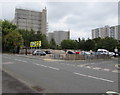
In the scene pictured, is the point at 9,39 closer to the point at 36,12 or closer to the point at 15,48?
the point at 15,48

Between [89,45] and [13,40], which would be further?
[89,45]

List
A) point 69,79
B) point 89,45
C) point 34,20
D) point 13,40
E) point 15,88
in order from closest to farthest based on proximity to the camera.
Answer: point 15,88
point 69,79
point 13,40
point 89,45
point 34,20

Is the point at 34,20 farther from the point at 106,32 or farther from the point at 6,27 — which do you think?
the point at 6,27

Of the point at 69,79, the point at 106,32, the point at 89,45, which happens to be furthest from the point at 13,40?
the point at 106,32

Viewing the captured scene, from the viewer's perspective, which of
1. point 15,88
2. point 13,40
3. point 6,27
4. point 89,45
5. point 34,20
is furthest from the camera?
point 34,20

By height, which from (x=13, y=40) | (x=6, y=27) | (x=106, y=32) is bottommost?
(x=13, y=40)

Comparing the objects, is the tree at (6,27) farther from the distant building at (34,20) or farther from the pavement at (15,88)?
the distant building at (34,20)

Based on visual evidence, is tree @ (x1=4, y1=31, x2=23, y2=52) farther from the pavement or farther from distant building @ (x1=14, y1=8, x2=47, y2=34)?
distant building @ (x1=14, y1=8, x2=47, y2=34)

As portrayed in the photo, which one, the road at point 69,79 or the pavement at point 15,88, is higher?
the pavement at point 15,88

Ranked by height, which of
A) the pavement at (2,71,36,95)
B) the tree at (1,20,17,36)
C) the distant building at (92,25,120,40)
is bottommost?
the pavement at (2,71,36,95)

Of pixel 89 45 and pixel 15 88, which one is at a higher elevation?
pixel 89 45

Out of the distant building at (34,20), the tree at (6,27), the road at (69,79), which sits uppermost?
the distant building at (34,20)

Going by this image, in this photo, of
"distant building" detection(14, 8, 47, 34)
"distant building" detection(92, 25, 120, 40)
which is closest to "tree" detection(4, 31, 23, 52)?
"distant building" detection(14, 8, 47, 34)

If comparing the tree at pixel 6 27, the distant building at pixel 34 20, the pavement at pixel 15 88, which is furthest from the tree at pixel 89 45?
the pavement at pixel 15 88
